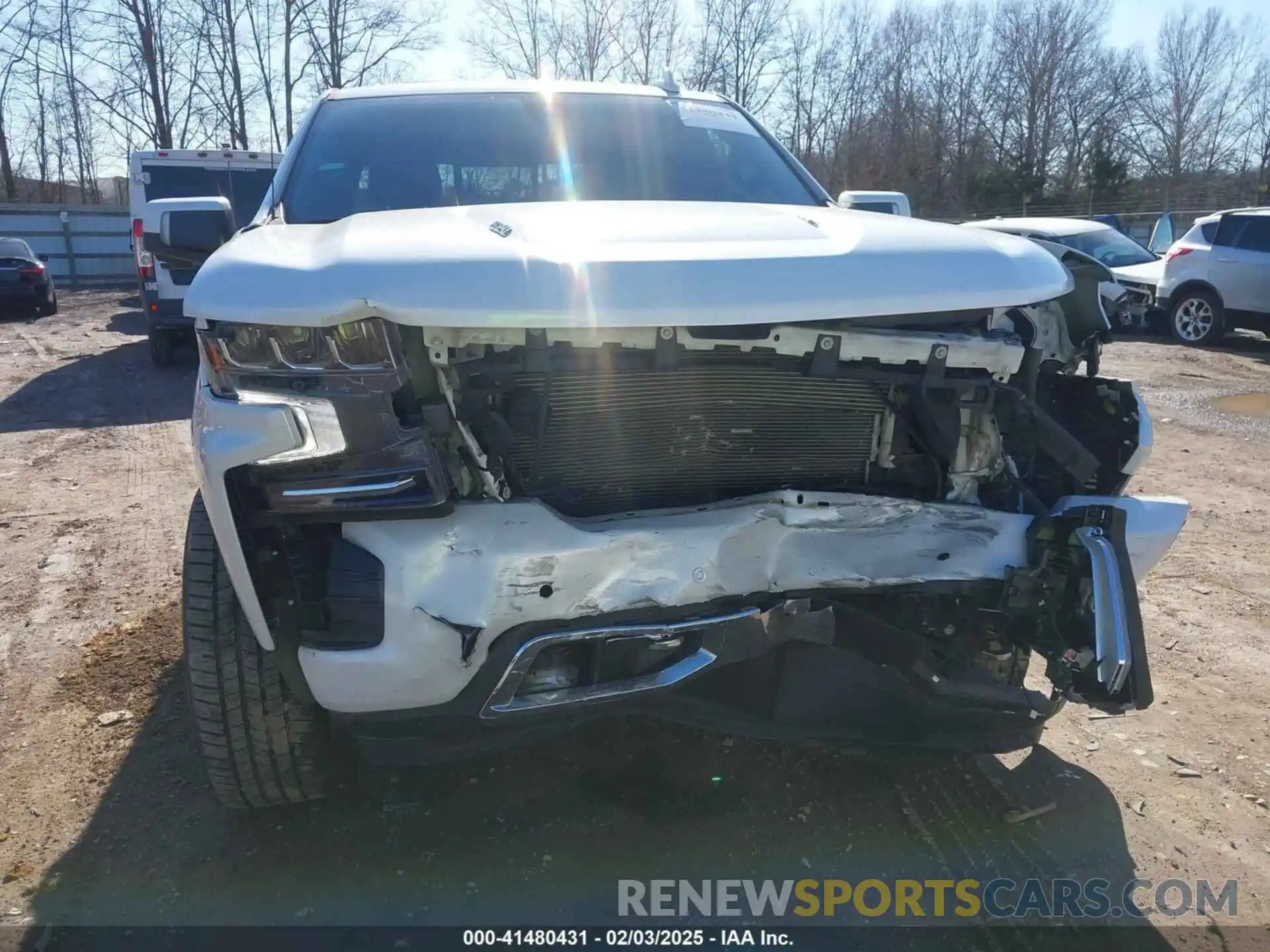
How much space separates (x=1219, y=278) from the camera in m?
11.3

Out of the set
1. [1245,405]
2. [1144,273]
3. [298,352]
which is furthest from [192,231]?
[1144,273]

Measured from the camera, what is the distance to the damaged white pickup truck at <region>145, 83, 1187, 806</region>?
1847 mm

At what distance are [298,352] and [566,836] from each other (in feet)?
4.64

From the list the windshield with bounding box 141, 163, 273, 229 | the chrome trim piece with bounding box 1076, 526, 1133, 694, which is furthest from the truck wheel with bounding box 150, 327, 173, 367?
the chrome trim piece with bounding box 1076, 526, 1133, 694

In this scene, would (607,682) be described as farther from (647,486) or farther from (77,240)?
(77,240)

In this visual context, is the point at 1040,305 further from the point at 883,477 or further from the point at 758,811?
the point at 758,811

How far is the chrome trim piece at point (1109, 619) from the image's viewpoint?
209cm

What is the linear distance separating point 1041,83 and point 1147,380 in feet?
124

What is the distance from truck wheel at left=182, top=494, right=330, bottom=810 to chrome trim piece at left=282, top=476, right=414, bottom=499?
18.7 inches

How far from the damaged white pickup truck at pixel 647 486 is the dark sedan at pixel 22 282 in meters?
15.4

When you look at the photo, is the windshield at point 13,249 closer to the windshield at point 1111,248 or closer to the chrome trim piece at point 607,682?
the windshield at point 1111,248

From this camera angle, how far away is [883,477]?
245 cm

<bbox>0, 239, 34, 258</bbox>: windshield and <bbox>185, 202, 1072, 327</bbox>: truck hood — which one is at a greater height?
<bbox>0, 239, 34, 258</bbox>: windshield

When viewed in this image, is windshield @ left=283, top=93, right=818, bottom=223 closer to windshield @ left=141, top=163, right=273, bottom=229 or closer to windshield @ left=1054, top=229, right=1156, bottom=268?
windshield @ left=141, top=163, right=273, bottom=229
